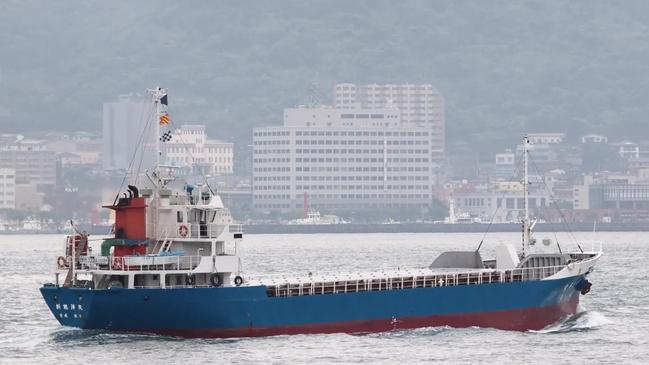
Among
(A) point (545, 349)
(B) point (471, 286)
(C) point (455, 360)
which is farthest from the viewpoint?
(B) point (471, 286)

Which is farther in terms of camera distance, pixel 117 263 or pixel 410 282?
pixel 410 282

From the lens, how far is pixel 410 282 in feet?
230

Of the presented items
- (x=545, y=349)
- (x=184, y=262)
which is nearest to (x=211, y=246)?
(x=184, y=262)

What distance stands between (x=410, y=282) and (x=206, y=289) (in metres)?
9.82

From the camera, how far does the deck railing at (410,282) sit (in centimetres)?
6650

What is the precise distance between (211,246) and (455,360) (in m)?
9.82

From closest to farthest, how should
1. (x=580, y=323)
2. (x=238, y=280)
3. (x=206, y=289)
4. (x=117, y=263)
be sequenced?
(x=206, y=289) < (x=117, y=263) < (x=238, y=280) < (x=580, y=323)

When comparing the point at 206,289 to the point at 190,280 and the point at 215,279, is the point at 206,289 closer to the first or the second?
the point at 215,279

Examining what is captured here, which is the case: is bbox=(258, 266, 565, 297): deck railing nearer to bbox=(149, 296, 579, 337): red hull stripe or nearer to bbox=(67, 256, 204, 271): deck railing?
bbox=(149, 296, 579, 337): red hull stripe

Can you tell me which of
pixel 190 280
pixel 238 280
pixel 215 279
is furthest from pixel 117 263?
pixel 238 280

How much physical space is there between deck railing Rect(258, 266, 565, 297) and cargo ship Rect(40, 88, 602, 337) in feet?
0.17

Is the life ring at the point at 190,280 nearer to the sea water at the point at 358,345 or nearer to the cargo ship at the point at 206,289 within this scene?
the cargo ship at the point at 206,289

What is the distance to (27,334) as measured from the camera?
227 ft

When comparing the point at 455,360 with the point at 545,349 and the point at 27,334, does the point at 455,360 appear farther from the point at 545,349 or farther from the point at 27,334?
the point at 27,334
